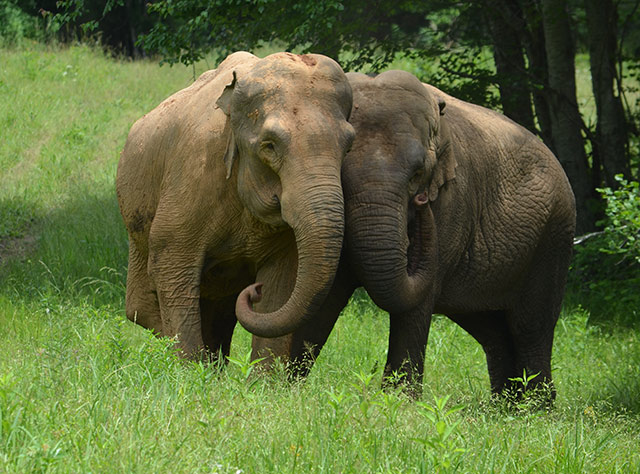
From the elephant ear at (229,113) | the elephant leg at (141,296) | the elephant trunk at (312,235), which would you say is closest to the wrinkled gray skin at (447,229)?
the elephant trunk at (312,235)

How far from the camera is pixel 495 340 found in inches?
350

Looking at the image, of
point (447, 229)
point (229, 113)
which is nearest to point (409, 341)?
point (447, 229)

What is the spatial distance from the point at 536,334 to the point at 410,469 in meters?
4.29

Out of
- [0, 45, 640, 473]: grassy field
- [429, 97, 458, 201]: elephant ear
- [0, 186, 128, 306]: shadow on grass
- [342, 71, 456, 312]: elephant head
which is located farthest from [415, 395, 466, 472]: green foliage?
[0, 186, 128, 306]: shadow on grass

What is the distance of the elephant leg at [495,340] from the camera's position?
8750 mm

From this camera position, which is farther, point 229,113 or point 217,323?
point 217,323

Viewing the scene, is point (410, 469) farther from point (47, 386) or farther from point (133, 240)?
point (133, 240)

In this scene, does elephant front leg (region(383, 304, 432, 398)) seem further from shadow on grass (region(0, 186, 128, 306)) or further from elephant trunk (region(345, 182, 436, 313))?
shadow on grass (region(0, 186, 128, 306))

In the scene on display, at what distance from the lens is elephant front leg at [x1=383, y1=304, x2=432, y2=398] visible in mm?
7020

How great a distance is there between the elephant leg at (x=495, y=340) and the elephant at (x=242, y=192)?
7.25 ft

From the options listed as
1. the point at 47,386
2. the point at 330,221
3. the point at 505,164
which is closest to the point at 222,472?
the point at 47,386

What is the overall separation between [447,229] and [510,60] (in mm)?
7415

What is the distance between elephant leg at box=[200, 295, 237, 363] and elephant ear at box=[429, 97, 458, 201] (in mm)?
1615

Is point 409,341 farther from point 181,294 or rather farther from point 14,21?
point 14,21
